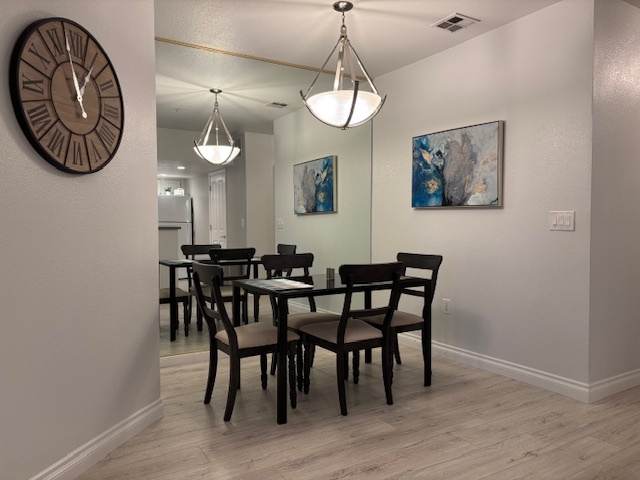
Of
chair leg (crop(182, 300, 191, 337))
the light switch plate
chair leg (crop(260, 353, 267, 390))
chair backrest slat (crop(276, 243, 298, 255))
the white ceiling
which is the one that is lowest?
chair leg (crop(260, 353, 267, 390))

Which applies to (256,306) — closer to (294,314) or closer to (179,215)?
(294,314)

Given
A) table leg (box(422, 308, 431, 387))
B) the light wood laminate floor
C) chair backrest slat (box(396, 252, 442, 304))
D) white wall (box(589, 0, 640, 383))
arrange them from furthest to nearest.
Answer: chair backrest slat (box(396, 252, 442, 304))
table leg (box(422, 308, 431, 387))
white wall (box(589, 0, 640, 383))
the light wood laminate floor

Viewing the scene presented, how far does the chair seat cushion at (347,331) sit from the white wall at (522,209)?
1.13 m

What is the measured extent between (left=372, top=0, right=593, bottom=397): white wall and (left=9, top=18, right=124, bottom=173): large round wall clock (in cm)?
251

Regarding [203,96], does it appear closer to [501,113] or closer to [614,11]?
[501,113]

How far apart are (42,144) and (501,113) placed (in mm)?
2857

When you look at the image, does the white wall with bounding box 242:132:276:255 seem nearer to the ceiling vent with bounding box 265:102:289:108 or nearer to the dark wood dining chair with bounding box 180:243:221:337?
the ceiling vent with bounding box 265:102:289:108

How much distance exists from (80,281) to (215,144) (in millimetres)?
2030

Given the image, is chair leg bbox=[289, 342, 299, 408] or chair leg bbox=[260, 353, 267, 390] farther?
chair leg bbox=[260, 353, 267, 390]

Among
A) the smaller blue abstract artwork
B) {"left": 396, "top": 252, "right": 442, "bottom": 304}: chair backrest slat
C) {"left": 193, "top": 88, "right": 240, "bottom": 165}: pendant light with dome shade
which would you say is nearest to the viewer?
{"left": 396, "top": 252, "right": 442, "bottom": 304}: chair backrest slat

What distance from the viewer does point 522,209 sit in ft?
10.5

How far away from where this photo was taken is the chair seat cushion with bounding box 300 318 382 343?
2.70 meters

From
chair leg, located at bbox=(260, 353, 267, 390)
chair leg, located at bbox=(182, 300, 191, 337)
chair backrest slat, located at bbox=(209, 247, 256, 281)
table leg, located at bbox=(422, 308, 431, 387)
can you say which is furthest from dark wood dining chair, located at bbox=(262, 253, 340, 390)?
chair leg, located at bbox=(182, 300, 191, 337)

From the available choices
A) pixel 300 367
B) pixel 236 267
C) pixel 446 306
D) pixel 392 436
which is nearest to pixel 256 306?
pixel 236 267
